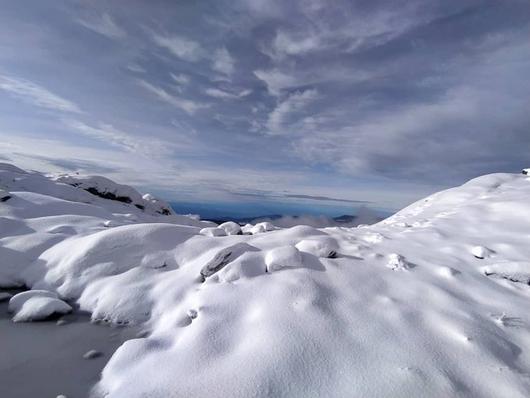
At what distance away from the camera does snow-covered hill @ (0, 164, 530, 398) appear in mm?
5082

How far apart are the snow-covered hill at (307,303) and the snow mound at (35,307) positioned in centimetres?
9

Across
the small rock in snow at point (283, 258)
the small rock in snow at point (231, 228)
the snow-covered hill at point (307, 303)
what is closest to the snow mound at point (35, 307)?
the snow-covered hill at point (307, 303)

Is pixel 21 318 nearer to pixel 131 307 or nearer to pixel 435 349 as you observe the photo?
pixel 131 307

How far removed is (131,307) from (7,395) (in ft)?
11.0

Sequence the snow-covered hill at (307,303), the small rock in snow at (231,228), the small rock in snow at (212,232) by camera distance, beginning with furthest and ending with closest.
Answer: the small rock in snow at (231,228) < the small rock in snow at (212,232) < the snow-covered hill at (307,303)

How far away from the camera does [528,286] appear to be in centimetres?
779

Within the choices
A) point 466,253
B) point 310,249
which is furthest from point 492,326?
point 310,249

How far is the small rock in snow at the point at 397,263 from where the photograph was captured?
335 inches

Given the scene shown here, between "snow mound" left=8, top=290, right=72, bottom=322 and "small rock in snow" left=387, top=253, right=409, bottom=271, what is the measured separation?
9.22 metres

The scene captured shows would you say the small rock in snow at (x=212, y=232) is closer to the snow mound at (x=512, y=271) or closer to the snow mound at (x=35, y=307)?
the snow mound at (x=35, y=307)

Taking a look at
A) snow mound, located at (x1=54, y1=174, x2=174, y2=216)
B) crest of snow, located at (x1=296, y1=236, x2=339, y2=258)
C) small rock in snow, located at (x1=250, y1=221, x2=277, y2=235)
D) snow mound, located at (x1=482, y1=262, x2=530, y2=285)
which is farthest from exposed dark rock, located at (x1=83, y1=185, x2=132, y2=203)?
snow mound, located at (x1=482, y1=262, x2=530, y2=285)

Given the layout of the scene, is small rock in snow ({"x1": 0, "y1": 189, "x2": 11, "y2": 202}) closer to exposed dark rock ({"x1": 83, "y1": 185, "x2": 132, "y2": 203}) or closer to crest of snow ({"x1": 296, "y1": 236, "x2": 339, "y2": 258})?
crest of snow ({"x1": 296, "y1": 236, "x2": 339, "y2": 258})

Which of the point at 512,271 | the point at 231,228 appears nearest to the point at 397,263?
the point at 512,271

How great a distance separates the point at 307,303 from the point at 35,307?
726cm
